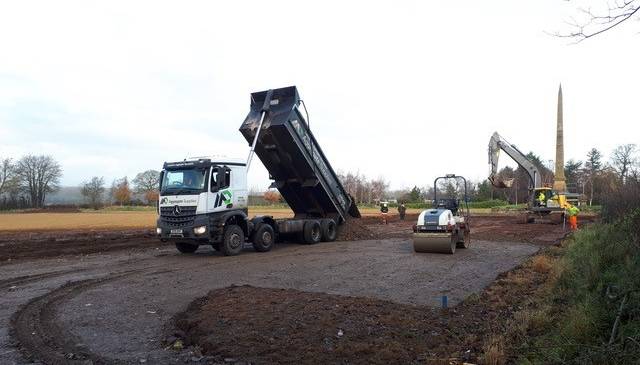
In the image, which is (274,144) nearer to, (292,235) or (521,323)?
(292,235)

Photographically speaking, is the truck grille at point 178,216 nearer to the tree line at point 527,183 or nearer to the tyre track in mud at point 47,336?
the tyre track in mud at point 47,336

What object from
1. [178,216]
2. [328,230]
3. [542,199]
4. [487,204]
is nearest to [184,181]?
[178,216]

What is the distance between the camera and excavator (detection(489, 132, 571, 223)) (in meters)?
27.0

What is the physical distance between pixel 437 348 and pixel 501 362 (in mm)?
786

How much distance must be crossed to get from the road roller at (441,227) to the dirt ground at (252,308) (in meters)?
0.54

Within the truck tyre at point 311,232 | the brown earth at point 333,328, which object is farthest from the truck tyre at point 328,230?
the brown earth at point 333,328

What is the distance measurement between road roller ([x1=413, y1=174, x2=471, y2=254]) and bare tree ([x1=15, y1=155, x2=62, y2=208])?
3625 inches

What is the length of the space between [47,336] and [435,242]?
10299 mm

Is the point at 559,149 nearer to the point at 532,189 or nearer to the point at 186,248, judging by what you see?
the point at 532,189

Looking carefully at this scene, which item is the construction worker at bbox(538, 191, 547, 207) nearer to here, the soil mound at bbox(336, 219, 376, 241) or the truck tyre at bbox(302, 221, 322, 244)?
the soil mound at bbox(336, 219, 376, 241)

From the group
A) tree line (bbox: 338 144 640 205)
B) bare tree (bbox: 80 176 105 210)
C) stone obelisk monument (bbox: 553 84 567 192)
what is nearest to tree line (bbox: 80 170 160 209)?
bare tree (bbox: 80 176 105 210)

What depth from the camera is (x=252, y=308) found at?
7.12m

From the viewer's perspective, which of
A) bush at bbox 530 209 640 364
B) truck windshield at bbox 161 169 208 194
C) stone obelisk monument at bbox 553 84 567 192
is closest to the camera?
bush at bbox 530 209 640 364

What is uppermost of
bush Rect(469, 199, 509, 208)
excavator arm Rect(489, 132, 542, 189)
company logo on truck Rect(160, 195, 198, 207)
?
excavator arm Rect(489, 132, 542, 189)
